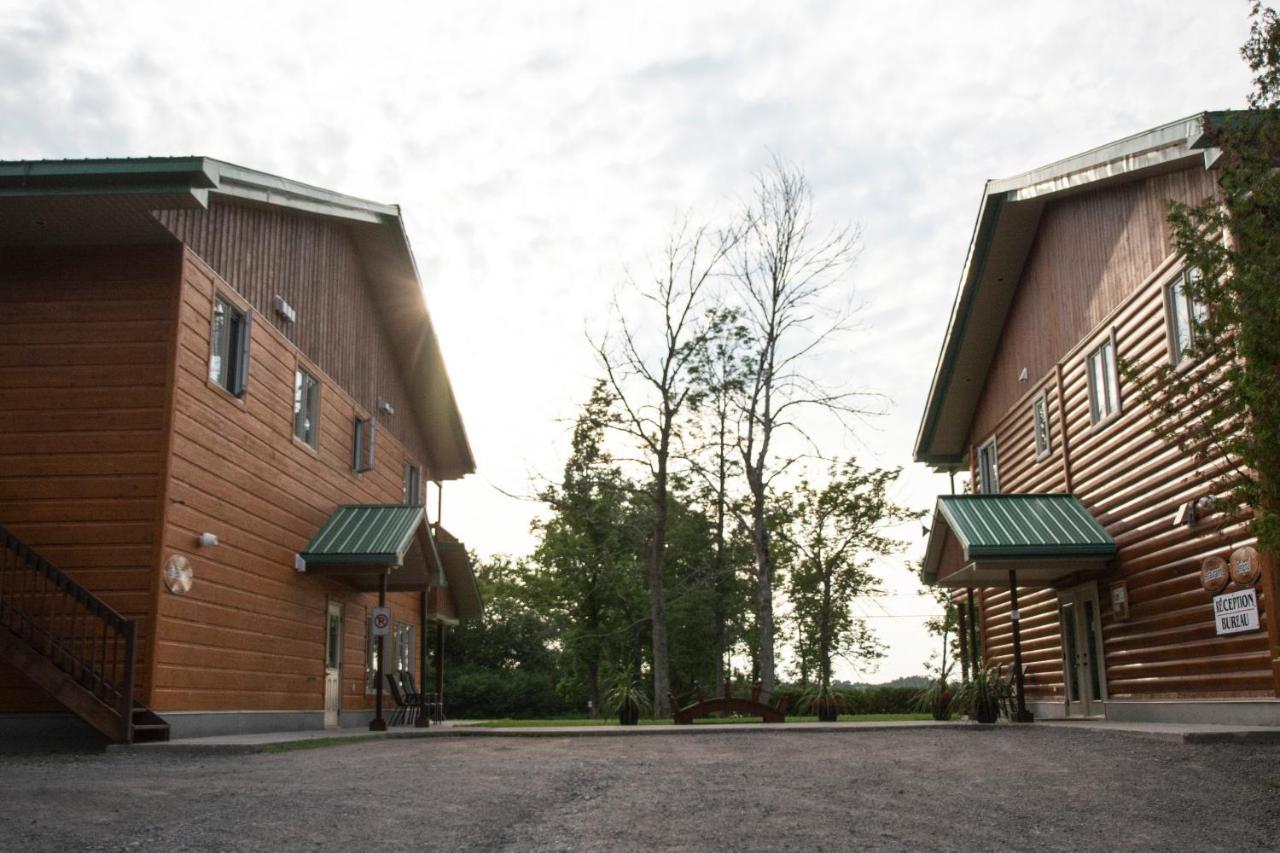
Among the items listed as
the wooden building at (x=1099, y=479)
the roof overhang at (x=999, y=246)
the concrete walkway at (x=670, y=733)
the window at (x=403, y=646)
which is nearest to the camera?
the concrete walkway at (x=670, y=733)

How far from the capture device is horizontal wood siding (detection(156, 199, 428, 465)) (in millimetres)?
14617

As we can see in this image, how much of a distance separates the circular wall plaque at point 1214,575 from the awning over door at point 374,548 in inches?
404

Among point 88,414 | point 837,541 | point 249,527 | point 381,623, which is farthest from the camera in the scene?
point 837,541

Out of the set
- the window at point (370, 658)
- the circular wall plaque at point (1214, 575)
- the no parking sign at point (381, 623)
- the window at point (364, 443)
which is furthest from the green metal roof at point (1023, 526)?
the window at point (370, 658)

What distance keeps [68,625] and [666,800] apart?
7.78 m

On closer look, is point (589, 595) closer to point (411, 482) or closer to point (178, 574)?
point (411, 482)

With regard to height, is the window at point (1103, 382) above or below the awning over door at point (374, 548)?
above

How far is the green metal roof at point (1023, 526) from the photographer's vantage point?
15414mm

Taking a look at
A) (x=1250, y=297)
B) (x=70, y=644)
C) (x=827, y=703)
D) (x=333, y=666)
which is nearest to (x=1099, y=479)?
(x=827, y=703)

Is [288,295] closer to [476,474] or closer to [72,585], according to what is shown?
[72,585]

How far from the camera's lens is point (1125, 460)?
15188 mm

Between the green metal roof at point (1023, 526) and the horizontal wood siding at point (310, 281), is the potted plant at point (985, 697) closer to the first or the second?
the green metal roof at point (1023, 526)

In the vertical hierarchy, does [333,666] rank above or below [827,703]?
above

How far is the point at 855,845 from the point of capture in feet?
19.8
